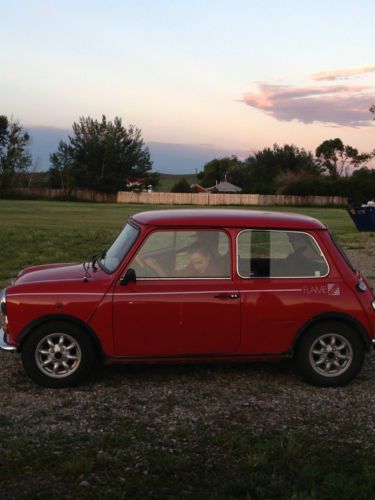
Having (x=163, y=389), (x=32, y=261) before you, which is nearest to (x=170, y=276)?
(x=163, y=389)

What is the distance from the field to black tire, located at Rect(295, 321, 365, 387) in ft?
0.44

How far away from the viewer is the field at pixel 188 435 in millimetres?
3482

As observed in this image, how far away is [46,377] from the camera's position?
514 centimetres

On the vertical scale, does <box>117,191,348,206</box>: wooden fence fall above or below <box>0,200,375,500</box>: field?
above

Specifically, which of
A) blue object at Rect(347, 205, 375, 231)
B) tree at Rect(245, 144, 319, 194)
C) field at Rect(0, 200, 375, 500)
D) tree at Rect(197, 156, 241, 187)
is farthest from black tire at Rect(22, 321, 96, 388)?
tree at Rect(197, 156, 241, 187)

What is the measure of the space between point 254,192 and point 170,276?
8358 cm

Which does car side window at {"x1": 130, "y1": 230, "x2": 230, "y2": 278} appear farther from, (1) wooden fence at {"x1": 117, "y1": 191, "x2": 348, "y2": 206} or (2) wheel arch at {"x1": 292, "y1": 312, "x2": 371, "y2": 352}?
(1) wooden fence at {"x1": 117, "y1": 191, "x2": 348, "y2": 206}

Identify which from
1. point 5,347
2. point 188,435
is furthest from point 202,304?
point 5,347

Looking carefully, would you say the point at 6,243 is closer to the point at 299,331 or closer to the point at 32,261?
the point at 32,261

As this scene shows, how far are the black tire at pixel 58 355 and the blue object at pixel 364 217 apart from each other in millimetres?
20196

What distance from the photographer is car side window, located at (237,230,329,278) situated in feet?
17.6

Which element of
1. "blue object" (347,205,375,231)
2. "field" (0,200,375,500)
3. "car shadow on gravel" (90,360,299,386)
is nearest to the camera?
"field" (0,200,375,500)

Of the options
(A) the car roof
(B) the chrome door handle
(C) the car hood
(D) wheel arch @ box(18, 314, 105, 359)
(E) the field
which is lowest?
(E) the field

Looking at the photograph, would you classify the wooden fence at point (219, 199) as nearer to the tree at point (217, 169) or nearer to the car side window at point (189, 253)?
the tree at point (217, 169)
